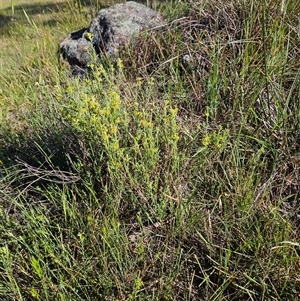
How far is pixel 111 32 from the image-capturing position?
3.84 meters

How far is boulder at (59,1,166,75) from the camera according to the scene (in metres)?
3.72

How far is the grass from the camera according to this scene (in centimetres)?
184

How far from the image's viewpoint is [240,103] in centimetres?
261

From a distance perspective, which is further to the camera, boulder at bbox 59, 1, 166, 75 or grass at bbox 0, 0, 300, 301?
boulder at bbox 59, 1, 166, 75

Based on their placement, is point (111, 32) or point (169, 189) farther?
point (111, 32)

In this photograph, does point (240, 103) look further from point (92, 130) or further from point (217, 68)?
point (92, 130)

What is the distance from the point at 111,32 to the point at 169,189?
7.13ft

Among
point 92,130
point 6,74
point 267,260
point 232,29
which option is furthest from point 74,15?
point 267,260

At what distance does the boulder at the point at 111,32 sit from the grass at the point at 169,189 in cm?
83

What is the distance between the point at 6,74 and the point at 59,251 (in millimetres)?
2306

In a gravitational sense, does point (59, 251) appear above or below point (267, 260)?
above

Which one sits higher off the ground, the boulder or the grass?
the boulder

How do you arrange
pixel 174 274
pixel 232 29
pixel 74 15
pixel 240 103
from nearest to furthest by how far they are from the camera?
pixel 174 274 → pixel 240 103 → pixel 232 29 → pixel 74 15

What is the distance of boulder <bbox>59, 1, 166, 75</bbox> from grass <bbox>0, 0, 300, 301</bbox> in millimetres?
830
